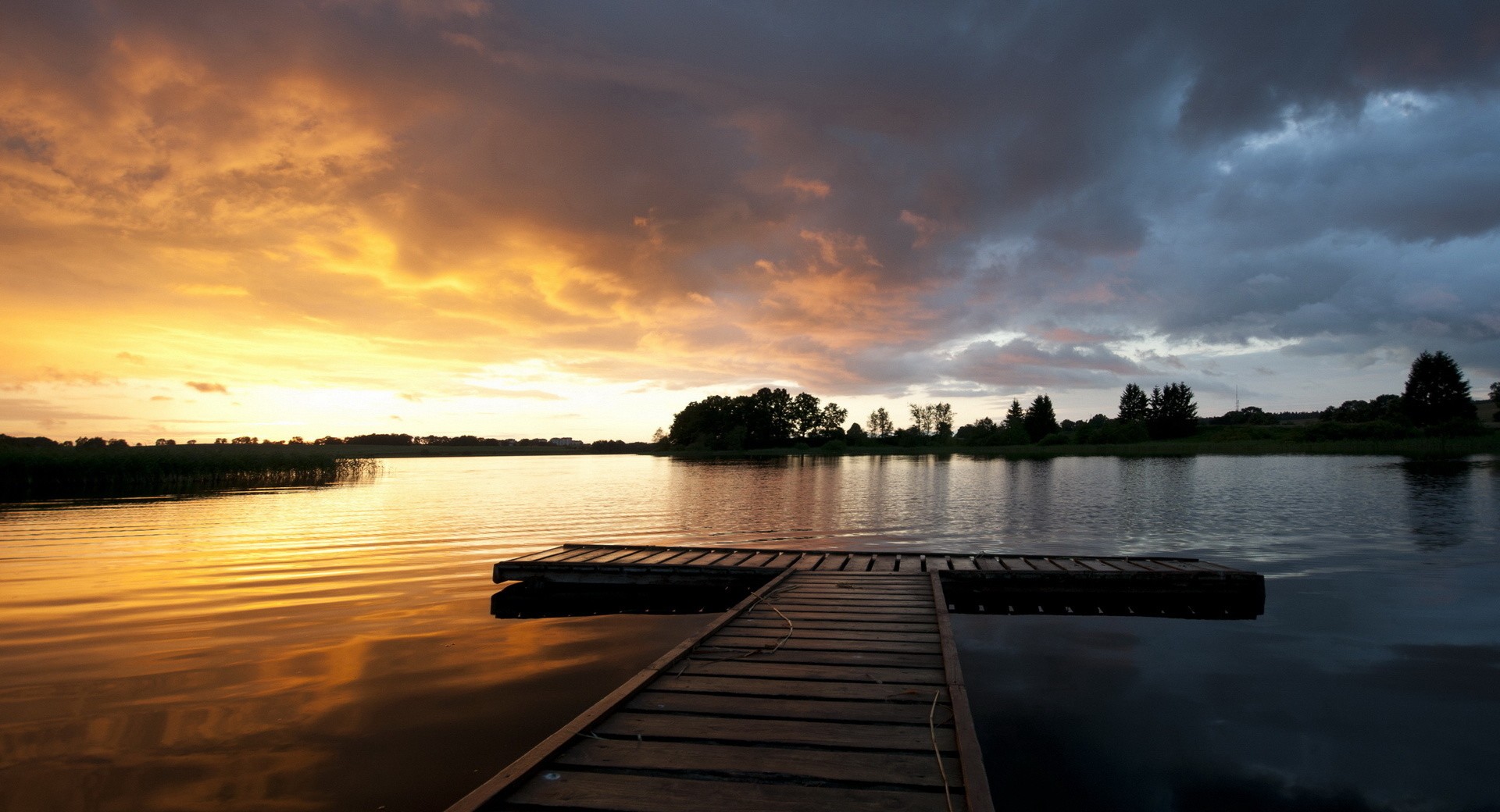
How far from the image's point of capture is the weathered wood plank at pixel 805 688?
6.07m

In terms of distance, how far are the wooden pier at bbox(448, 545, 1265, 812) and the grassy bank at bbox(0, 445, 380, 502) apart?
142 feet

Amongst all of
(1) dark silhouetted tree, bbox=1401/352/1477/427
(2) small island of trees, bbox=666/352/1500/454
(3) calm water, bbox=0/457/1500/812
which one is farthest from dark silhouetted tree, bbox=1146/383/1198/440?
(3) calm water, bbox=0/457/1500/812

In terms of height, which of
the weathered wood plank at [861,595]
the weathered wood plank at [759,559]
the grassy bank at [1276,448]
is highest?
the grassy bank at [1276,448]

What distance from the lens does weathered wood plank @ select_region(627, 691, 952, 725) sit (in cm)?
558

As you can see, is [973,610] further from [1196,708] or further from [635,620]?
[635,620]

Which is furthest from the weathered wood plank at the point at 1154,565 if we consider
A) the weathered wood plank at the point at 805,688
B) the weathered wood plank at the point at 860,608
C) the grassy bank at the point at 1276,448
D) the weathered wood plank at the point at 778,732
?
the grassy bank at the point at 1276,448

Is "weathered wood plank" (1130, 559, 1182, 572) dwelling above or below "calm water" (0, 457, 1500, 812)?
above

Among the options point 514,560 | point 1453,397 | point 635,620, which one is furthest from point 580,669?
point 1453,397

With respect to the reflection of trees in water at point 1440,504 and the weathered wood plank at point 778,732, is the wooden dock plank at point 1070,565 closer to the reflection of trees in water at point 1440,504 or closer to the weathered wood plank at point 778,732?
the weathered wood plank at point 778,732

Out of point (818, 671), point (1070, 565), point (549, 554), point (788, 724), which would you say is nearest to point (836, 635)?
point (818, 671)

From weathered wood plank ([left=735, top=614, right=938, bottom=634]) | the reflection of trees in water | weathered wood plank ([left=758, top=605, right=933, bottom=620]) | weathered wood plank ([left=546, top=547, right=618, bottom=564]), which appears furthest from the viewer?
the reflection of trees in water

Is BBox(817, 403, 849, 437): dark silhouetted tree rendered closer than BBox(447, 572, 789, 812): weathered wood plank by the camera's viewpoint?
No

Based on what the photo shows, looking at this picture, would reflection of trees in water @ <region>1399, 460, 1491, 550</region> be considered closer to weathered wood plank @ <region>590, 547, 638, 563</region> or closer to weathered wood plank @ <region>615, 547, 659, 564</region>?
weathered wood plank @ <region>615, 547, 659, 564</region>

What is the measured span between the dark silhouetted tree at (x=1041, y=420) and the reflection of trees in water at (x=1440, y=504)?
99.5m
